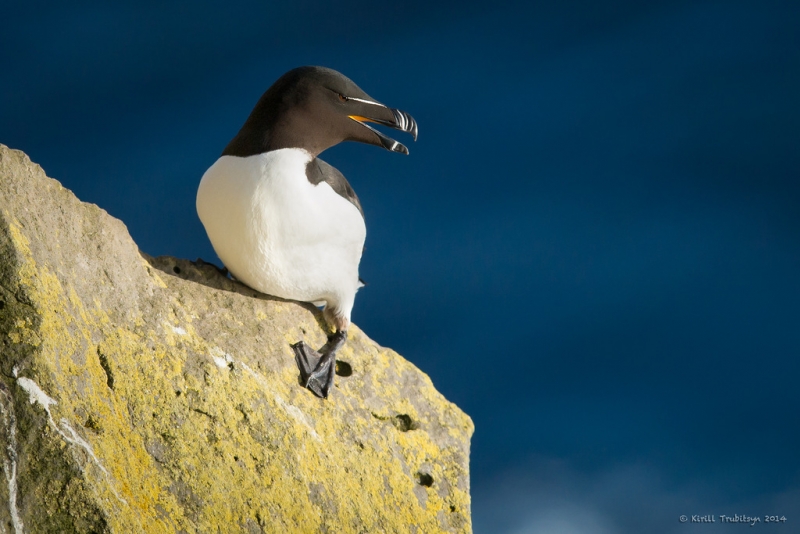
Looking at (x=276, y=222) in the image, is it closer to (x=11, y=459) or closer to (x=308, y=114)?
(x=308, y=114)

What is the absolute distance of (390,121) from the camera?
5.55 m

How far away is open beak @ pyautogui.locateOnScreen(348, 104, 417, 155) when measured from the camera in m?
5.50

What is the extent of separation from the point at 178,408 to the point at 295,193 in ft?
4.55

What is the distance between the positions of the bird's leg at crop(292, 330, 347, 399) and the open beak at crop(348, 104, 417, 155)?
1294mm

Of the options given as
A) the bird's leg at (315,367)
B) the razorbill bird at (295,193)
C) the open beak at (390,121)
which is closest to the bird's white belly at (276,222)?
the razorbill bird at (295,193)

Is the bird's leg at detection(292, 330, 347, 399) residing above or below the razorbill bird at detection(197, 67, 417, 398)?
below

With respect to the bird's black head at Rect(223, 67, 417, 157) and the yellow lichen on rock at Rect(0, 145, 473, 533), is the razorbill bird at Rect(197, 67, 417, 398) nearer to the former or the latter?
the bird's black head at Rect(223, 67, 417, 157)

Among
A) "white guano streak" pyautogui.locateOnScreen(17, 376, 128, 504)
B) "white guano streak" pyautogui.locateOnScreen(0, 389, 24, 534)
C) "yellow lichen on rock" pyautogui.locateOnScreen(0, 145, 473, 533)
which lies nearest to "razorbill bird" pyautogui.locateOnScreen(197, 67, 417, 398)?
"yellow lichen on rock" pyautogui.locateOnScreen(0, 145, 473, 533)

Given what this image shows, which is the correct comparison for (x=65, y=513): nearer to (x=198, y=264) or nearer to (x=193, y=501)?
(x=193, y=501)

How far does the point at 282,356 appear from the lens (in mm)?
5250

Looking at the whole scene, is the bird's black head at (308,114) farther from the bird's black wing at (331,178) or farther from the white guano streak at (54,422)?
the white guano streak at (54,422)

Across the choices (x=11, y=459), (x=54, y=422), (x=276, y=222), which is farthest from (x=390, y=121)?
(x=11, y=459)

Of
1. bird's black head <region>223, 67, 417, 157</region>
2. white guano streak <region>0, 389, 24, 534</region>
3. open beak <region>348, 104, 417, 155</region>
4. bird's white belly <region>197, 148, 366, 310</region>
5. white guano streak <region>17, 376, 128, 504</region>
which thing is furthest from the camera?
open beak <region>348, 104, 417, 155</region>

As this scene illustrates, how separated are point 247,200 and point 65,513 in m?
2.05
